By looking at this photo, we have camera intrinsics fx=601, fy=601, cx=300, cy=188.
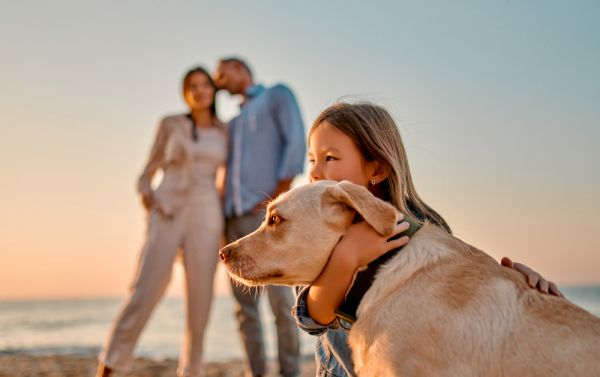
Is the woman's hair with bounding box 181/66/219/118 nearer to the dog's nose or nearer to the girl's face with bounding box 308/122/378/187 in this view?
the girl's face with bounding box 308/122/378/187

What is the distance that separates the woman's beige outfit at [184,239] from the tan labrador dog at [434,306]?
3.43m

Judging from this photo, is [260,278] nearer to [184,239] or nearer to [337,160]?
[337,160]

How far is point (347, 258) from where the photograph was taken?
2.49 meters

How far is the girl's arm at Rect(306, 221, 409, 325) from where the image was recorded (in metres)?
2.46

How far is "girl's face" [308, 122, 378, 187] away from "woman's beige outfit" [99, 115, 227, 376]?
116 inches

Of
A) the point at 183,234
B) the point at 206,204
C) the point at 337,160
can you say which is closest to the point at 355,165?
the point at 337,160

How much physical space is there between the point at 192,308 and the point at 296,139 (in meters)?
1.98

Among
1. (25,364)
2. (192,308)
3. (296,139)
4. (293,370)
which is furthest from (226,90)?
(25,364)

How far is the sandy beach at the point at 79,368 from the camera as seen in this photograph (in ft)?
22.0

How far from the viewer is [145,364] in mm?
7883

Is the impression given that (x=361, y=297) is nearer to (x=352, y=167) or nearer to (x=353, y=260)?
(x=353, y=260)

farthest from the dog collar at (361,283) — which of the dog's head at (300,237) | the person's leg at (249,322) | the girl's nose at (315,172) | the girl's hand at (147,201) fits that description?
the girl's hand at (147,201)

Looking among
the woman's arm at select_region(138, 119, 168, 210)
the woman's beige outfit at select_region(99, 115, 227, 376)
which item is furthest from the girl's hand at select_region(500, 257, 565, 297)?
the woman's arm at select_region(138, 119, 168, 210)

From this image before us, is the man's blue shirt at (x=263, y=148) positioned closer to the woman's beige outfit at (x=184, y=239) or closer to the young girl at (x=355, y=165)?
the woman's beige outfit at (x=184, y=239)
